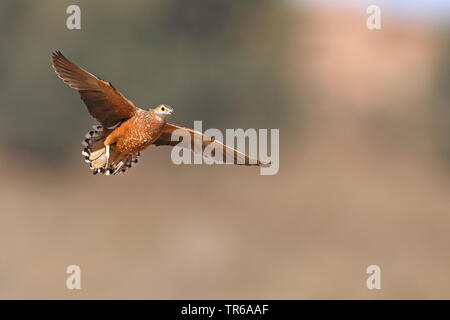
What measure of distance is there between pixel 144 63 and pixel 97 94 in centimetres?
809

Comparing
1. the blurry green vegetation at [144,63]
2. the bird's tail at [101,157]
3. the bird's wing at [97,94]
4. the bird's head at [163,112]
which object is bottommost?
the bird's tail at [101,157]

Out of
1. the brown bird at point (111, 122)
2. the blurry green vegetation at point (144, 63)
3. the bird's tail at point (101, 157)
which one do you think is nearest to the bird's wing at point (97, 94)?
the brown bird at point (111, 122)

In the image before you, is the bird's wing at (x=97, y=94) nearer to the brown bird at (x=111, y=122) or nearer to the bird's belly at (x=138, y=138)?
the brown bird at (x=111, y=122)

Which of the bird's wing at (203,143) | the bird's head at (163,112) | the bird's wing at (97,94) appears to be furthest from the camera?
the bird's wing at (203,143)

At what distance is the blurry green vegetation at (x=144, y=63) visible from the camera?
12.1 m

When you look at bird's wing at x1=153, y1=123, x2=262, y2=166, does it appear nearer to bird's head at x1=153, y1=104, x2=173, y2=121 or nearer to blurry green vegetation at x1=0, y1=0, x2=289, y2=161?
bird's head at x1=153, y1=104, x2=173, y2=121

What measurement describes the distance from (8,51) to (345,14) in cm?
766

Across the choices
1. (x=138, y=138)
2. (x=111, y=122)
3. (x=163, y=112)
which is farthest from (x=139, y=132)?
(x=111, y=122)

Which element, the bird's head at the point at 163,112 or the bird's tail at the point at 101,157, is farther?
the bird's tail at the point at 101,157

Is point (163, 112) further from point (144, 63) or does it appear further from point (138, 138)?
point (144, 63)

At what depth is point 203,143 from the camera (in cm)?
457

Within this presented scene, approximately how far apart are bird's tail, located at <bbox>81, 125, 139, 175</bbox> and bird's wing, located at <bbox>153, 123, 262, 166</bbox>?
329 millimetres

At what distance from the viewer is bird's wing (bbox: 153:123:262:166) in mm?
4441

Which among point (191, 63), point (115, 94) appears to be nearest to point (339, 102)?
point (191, 63)
